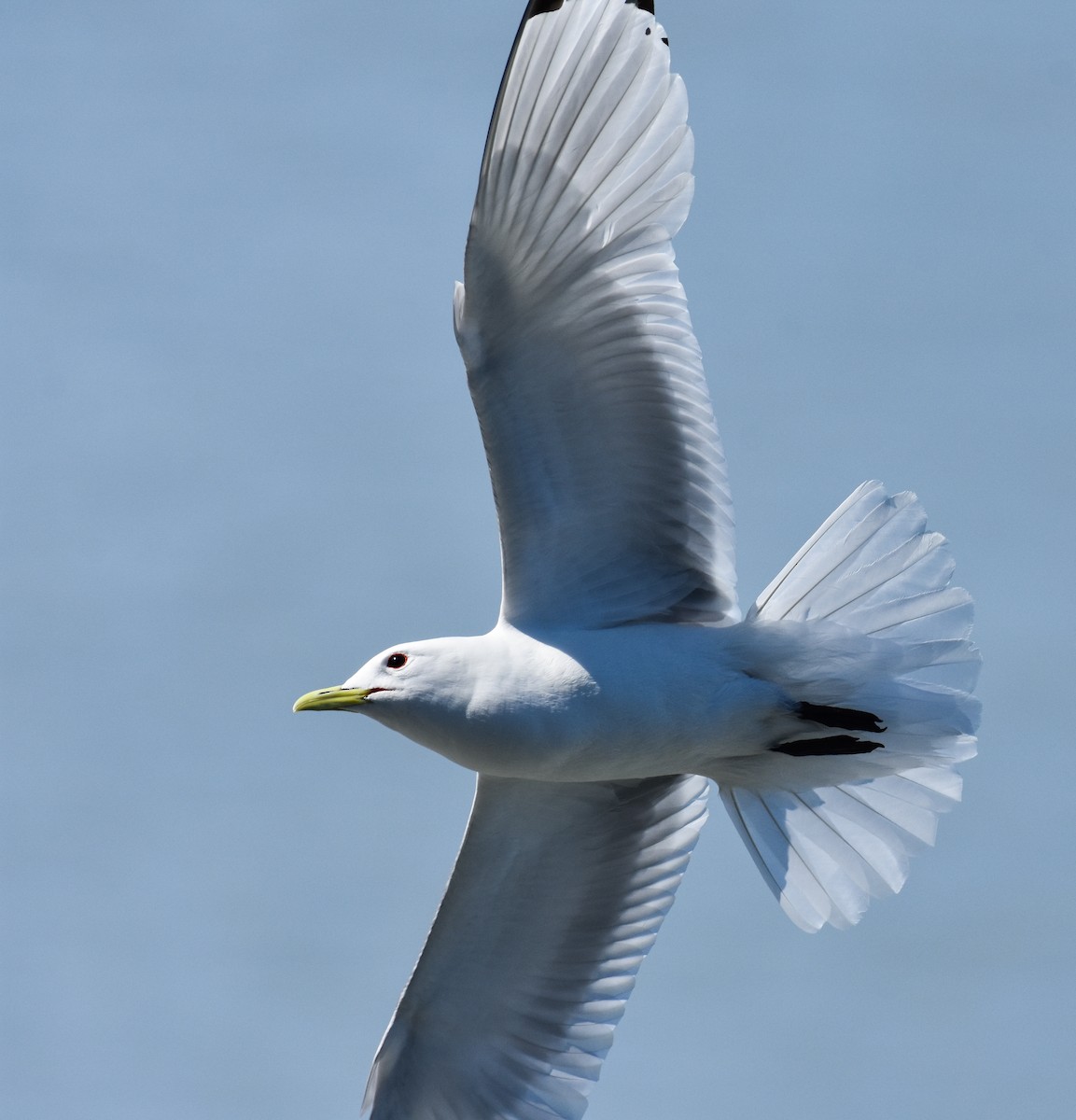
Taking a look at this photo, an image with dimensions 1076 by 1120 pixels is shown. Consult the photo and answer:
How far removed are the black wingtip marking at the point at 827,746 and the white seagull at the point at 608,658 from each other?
0.5 inches

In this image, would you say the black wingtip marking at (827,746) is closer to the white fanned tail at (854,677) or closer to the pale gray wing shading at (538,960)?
the white fanned tail at (854,677)

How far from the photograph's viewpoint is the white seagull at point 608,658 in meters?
8.23

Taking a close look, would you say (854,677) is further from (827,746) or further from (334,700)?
(334,700)

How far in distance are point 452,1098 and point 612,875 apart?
45.0 inches

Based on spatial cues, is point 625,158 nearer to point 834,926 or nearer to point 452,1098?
point 834,926

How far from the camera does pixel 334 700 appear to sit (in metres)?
8.62

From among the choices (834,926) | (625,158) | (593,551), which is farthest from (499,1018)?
(625,158)

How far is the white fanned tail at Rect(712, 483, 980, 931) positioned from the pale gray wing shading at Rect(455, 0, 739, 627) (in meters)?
0.36

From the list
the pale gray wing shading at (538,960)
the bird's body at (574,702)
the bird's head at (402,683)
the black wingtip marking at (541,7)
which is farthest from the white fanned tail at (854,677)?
the black wingtip marking at (541,7)

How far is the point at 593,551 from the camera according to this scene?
8.80 meters

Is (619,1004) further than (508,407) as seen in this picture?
Yes

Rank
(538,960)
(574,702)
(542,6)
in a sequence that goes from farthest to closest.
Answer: (538,960)
(574,702)
(542,6)

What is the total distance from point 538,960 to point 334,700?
1.65m

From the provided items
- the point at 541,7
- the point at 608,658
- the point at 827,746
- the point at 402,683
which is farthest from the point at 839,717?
the point at 541,7
